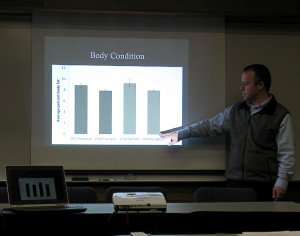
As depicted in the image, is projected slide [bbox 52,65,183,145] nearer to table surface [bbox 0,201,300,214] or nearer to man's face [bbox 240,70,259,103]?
man's face [bbox 240,70,259,103]

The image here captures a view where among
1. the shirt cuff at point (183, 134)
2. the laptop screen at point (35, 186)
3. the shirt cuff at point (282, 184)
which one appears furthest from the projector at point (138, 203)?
the shirt cuff at point (183, 134)

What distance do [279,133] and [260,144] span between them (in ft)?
0.62

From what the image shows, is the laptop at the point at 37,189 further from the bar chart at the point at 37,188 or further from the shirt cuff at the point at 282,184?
the shirt cuff at the point at 282,184

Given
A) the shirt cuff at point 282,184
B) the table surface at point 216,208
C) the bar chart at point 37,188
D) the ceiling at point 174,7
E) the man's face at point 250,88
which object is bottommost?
the shirt cuff at point 282,184

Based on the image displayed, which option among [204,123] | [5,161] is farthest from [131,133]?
[5,161]

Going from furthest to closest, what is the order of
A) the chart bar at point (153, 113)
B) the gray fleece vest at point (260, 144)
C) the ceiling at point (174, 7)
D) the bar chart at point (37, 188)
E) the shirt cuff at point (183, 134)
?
the chart bar at point (153, 113)
the shirt cuff at point (183, 134)
the ceiling at point (174, 7)
the gray fleece vest at point (260, 144)
the bar chart at point (37, 188)

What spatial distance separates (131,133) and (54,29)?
48.8 inches

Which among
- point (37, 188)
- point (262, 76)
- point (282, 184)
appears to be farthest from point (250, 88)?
point (37, 188)

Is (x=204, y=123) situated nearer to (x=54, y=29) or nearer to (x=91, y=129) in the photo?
(x=91, y=129)

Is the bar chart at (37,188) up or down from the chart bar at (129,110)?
down

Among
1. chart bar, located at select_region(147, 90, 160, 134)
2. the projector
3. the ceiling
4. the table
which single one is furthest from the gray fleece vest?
the projector

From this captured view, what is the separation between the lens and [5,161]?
4.24 metres

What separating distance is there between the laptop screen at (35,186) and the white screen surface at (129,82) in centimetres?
188

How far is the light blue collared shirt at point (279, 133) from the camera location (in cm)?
380
